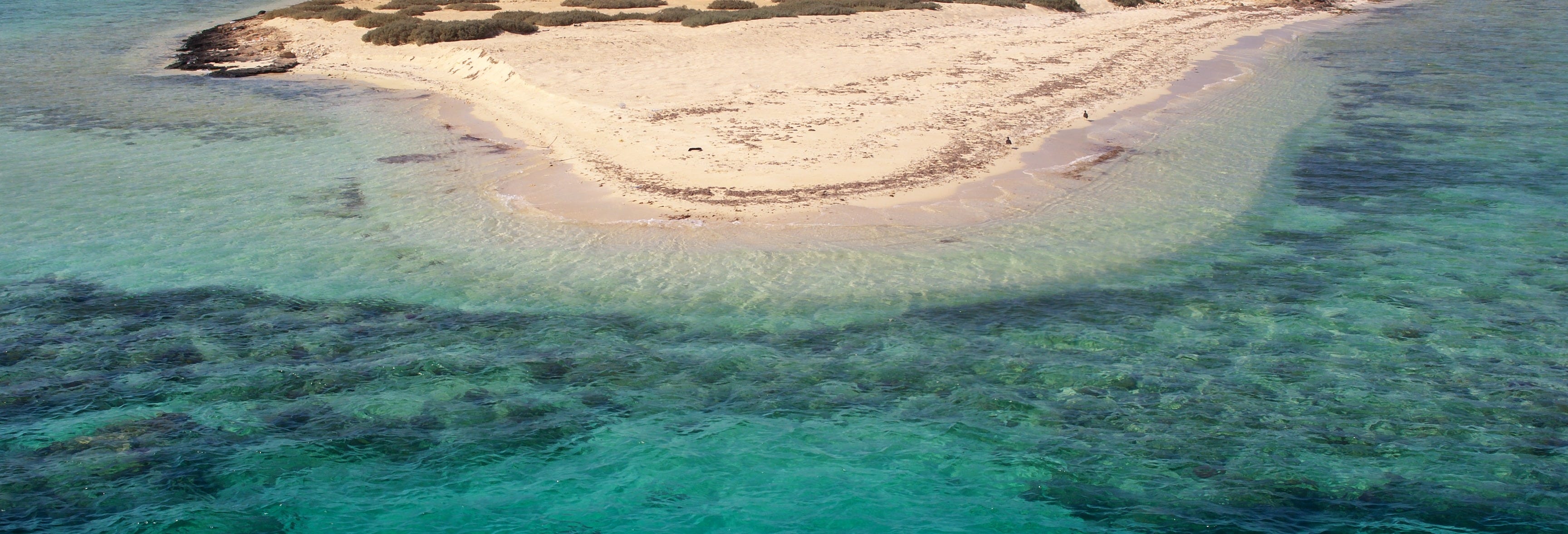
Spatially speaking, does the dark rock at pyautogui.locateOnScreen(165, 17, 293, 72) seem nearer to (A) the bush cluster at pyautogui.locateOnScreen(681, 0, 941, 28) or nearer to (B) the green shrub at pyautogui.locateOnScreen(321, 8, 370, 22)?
(B) the green shrub at pyautogui.locateOnScreen(321, 8, 370, 22)

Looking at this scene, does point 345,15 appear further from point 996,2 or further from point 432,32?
point 996,2

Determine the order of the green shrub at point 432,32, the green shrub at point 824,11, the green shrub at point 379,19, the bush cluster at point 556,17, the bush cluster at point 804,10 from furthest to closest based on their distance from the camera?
the green shrub at point 824,11
the green shrub at point 379,19
the bush cluster at point 804,10
the bush cluster at point 556,17
the green shrub at point 432,32

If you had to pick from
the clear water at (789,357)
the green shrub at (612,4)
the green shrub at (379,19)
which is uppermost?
the green shrub at (612,4)

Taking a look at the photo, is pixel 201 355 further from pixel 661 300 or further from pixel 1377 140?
pixel 1377 140

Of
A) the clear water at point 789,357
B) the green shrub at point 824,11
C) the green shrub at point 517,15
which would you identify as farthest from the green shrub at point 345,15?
the clear water at point 789,357

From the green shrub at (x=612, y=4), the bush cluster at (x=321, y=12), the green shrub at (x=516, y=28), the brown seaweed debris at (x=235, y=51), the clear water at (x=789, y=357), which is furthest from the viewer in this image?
the green shrub at (x=612, y=4)

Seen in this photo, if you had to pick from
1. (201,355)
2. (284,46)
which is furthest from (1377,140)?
(284,46)

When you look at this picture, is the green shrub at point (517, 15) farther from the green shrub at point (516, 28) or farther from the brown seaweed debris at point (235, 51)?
the brown seaweed debris at point (235, 51)
